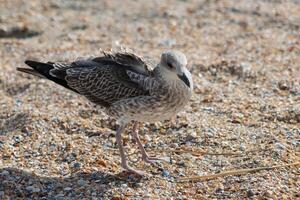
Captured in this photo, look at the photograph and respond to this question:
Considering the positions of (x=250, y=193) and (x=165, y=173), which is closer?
(x=250, y=193)

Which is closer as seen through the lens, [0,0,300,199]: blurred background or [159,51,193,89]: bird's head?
[159,51,193,89]: bird's head

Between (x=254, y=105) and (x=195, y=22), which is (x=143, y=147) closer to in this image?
(x=254, y=105)

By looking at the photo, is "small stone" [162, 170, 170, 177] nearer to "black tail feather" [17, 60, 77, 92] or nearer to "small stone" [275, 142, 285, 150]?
"small stone" [275, 142, 285, 150]

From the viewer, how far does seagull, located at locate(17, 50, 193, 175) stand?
20.0 feet

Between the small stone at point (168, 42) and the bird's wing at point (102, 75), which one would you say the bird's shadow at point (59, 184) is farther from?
the small stone at point (168, 42)

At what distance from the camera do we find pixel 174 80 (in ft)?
20.1

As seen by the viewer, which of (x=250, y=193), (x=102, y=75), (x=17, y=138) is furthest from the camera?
(x=17, y=138)

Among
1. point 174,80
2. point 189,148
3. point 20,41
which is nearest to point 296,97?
point 189,148

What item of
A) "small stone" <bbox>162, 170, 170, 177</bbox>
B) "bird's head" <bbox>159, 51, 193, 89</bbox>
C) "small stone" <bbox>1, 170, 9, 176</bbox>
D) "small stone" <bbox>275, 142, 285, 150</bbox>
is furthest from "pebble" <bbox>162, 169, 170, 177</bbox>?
"small stone" <bbox>1, 170, 9, 176</bbox>

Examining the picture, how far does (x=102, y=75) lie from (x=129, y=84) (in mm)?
401

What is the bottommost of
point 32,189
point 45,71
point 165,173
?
point 32,189

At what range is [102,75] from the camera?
662 centimetres

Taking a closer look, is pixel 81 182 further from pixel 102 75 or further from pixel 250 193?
pixel 250 193

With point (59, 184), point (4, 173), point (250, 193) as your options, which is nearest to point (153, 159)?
point (59, 184)
